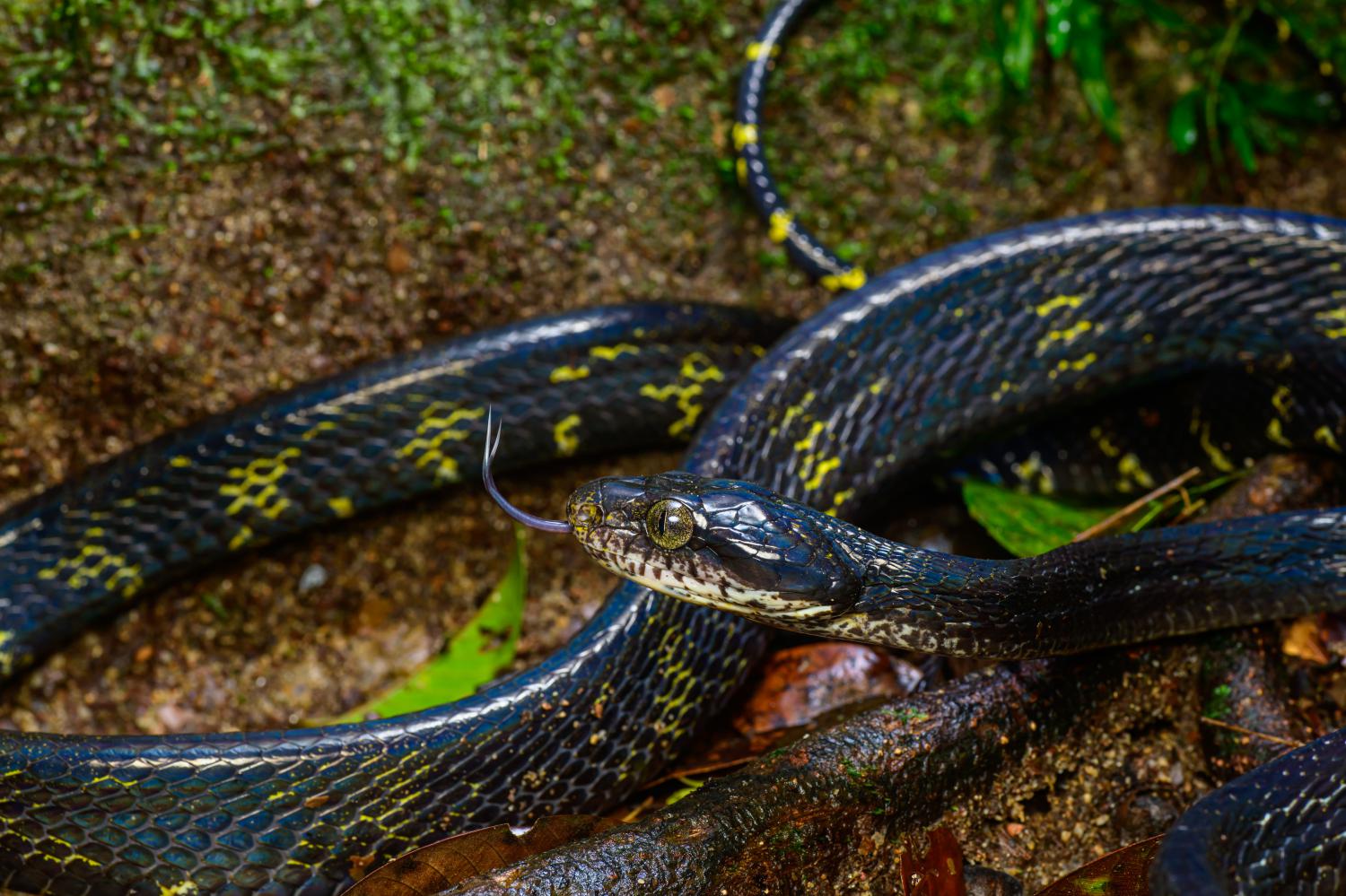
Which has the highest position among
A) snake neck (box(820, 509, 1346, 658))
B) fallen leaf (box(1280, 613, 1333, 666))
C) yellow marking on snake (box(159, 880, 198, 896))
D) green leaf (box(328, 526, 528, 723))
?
snake neck (box(820, 509, 1346, 658))

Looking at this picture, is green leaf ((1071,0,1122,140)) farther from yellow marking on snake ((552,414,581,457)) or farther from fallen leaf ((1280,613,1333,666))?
yellow marking on snake ((552,414,581,457))

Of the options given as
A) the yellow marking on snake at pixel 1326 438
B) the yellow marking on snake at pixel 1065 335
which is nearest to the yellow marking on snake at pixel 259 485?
the yellow marking on snake at pixel 1065 335

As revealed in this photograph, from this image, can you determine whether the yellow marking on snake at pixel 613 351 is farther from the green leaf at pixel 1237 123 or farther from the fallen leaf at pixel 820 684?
the green leaf at pixel 1237 123

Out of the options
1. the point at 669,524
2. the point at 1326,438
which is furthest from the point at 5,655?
the point at 1326,438

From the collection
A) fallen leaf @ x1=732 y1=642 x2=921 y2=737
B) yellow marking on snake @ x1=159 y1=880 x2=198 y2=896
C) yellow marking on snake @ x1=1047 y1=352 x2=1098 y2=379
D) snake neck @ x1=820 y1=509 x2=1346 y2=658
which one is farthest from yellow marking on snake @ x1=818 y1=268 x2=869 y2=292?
yellow marking on snake @ x1=159 y1=880 x2=198 y2=896

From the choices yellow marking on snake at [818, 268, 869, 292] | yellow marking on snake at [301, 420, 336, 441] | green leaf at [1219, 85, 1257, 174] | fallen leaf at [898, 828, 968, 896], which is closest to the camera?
fallen leaf at [898, 828, 968, 896]

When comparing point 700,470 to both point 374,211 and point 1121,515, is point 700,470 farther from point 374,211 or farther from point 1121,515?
point 374,211

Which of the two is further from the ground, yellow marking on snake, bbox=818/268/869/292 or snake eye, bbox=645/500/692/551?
yellow marking on snake, bbox=818/268/869/292

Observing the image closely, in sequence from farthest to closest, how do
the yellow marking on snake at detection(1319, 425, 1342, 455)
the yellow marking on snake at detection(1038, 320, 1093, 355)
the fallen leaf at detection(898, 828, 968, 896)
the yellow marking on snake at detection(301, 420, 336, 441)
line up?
the yellow marking on snake at detection(301, 420, 336, 441) < the yellow marking on snake at detection(1038, 320, 1093, 355) < the yellow marking on snake at detection(1319, 425, 1342, 455) < the fallen leaf at detection(898, 828, 968, 896)
